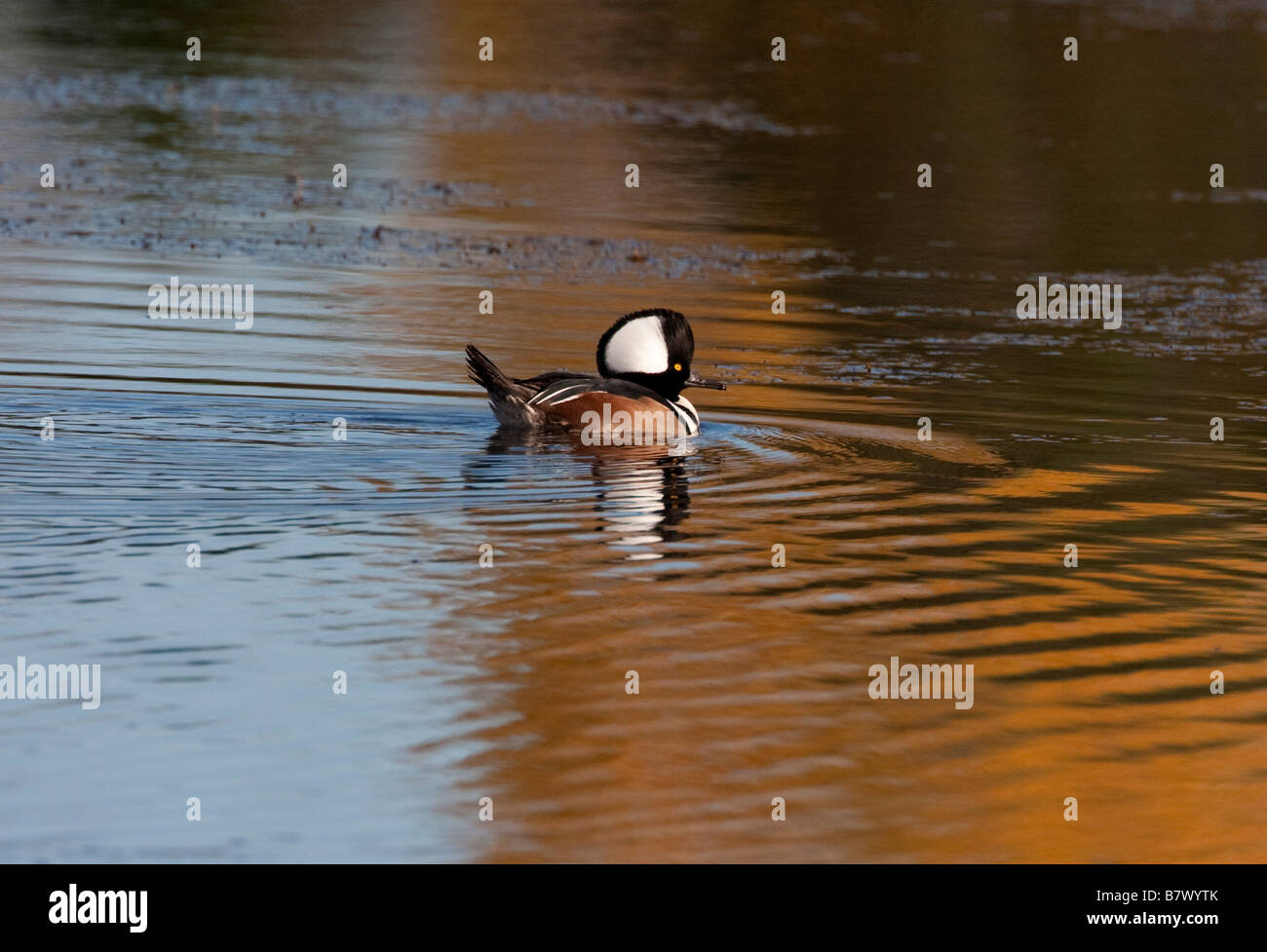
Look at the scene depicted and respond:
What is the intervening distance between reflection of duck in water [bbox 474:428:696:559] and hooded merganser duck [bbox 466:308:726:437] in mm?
139

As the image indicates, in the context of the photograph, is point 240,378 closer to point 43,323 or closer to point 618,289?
point 43,323

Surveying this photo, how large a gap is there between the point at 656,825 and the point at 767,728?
1.10m

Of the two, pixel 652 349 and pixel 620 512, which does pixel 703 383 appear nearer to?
pixel 652 349

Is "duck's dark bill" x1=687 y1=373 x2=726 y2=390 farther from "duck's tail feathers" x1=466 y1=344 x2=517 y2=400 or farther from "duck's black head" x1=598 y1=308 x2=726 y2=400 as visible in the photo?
"duck's tail feathers" x1=466 y1=344 x2=517 y2=400

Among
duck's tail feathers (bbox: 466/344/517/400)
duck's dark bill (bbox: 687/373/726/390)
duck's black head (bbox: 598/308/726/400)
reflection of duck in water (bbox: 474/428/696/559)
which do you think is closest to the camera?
reflection of duck in water (bbox: 474/428/696/559)

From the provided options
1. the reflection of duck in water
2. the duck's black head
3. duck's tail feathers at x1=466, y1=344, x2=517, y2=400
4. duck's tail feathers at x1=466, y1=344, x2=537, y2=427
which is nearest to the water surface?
the reflection of duck in water

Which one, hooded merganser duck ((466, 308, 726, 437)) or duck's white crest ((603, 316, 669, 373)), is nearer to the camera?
hooded merganser duck ((466, 308, 726, 437))

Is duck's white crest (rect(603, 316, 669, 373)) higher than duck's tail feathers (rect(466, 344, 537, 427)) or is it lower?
higher

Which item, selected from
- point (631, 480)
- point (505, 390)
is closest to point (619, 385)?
point (505, 390)

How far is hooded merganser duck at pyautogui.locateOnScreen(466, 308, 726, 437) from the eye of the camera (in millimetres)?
12883

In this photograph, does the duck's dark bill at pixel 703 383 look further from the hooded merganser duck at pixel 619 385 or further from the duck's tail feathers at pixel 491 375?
the duck's tail feathers at pixel 491 375

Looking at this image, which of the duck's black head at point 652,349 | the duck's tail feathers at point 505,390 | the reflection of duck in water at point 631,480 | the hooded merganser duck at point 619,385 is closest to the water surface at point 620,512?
the reflection of duck in water at point 631,480

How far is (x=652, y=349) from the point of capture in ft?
44.5

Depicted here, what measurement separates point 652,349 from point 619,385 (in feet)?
1.64
